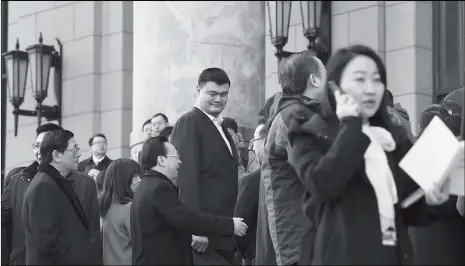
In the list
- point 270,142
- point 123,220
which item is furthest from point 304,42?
point 270,142

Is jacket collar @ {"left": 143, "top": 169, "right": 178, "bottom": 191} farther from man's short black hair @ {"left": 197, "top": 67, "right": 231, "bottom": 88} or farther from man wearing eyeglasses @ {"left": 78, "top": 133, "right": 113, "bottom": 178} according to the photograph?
man wearing eyeglasses @ {"left": 78, "top": 133, "right": 113, "bottom": 178}

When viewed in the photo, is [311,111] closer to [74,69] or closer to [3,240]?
[3,240]

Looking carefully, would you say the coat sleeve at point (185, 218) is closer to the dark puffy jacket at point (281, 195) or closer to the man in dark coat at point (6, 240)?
the dark puffy jacket at point (281, 195)

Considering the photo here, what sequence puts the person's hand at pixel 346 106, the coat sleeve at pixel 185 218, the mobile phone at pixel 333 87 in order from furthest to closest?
the coat sleeve at pixel 185 218 → the mobile phone at pixel 333 87 → the person's hand at pixel 346 106

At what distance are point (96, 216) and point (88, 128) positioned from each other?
326 inches

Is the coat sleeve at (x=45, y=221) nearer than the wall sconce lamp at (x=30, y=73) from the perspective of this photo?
Yes

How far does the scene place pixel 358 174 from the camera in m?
6.61

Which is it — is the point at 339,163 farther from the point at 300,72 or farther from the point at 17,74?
the point at 17,74

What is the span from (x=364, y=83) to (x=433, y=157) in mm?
525

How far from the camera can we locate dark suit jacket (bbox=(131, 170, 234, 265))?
9.76 meters

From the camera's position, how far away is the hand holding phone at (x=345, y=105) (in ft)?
21.6

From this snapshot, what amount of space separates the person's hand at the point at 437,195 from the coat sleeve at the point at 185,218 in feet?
10.7

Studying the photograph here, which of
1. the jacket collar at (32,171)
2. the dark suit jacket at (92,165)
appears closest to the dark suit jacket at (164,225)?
the jacket collar at (32,171)

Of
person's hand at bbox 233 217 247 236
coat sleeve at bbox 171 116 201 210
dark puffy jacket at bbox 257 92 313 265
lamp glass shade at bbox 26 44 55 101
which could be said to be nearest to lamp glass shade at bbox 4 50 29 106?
lamp glass shade at bbox 26 44 55 101
